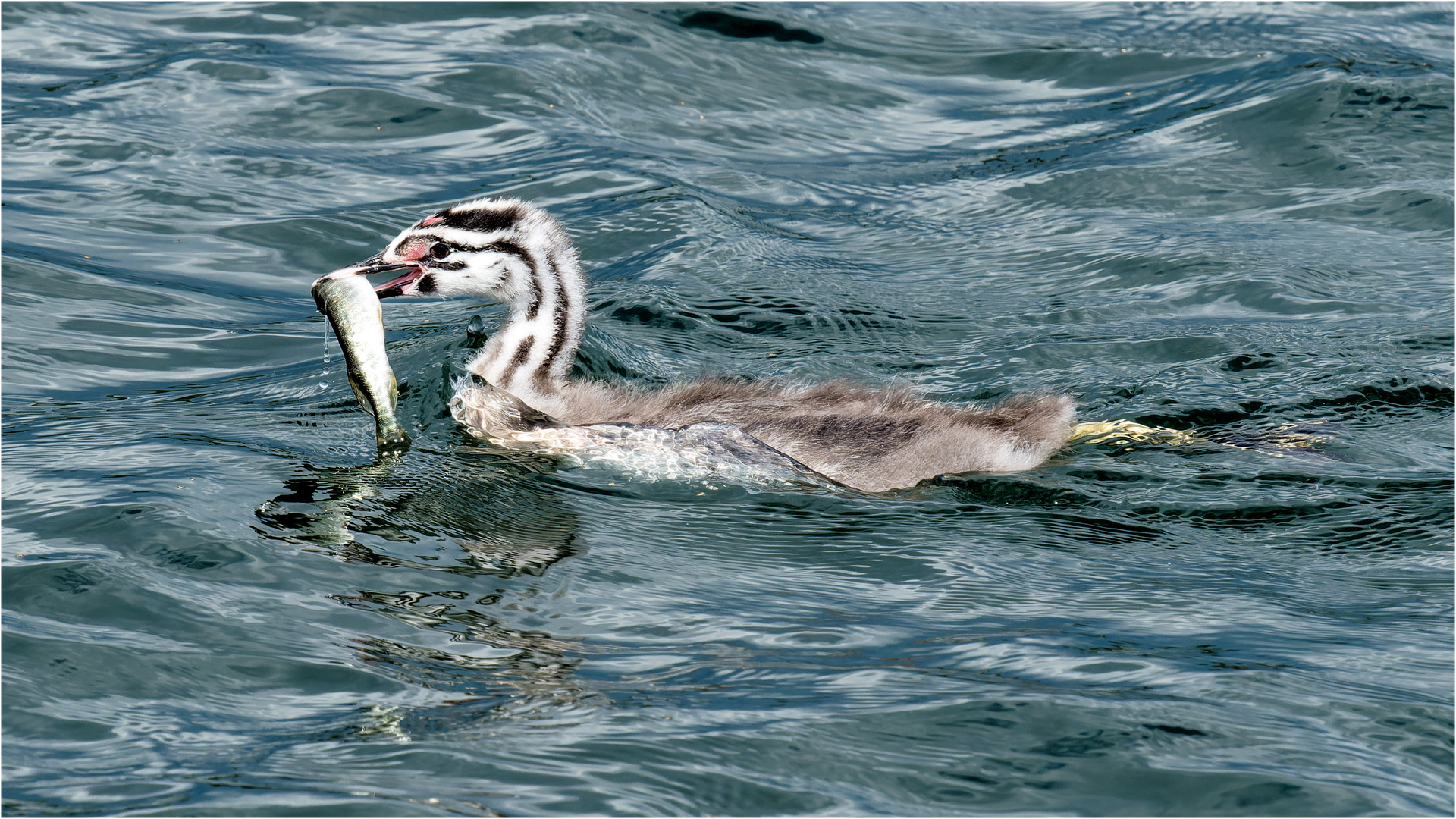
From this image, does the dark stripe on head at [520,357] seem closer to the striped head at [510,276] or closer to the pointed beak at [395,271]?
the striped head at [510,276]

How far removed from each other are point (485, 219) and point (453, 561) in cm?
235

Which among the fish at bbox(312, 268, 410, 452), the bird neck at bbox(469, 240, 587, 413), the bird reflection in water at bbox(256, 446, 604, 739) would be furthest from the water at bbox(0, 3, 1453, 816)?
the bird neck at bbox(469, 240, 587, 413)

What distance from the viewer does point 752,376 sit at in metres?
9.29

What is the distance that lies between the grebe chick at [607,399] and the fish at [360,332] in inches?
10.6

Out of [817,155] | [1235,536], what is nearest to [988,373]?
[1235,536]

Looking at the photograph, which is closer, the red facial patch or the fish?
the fish

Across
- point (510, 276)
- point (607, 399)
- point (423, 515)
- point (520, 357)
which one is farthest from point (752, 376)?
point (423, 515)

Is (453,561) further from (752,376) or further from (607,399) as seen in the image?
(752,376)

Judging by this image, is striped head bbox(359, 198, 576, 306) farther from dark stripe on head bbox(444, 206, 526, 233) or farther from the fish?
the fish

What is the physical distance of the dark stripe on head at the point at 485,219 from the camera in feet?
26.8

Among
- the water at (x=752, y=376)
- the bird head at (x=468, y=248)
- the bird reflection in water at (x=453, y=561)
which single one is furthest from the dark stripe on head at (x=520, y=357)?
the bird reflection in water at (x=453, y=561)

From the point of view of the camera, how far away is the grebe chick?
24.4 ft

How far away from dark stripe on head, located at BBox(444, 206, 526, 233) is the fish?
0.69 m

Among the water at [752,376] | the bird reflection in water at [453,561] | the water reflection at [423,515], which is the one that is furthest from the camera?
the water reflection at [423,515]
